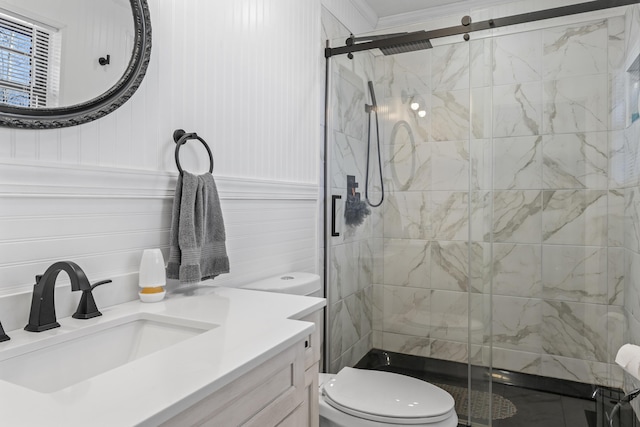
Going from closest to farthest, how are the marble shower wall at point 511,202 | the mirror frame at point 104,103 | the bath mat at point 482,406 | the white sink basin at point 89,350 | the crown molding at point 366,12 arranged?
the white sink basin at point 89,350
the mirror frame at point 104,103
the marble shower wall at point 511,202
the bath mat at point 482,406
the crown molding at point 366,12

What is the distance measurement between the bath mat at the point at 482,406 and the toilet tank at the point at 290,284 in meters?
0.88

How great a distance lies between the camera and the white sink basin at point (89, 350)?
0.84 m

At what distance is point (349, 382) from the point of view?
5.83ft

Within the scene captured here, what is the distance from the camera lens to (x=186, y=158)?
56.7 inches

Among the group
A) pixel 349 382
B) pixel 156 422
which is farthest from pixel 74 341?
pixel 349 382

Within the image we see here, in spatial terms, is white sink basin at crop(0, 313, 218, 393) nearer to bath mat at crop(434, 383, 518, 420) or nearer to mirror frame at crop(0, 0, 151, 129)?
mirror frame at crop(0, 0, 151, 129)

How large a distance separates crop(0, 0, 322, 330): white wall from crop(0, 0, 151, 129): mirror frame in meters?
0.03

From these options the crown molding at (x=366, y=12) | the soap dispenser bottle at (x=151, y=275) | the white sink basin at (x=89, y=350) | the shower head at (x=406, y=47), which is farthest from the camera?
the crown molding at (x=366, y=12)

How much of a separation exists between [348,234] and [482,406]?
1058mm

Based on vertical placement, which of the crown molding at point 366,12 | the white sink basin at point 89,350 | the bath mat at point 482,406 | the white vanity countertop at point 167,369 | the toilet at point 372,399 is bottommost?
the bath mat at point 482,406

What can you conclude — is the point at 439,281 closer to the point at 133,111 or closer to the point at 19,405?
the point at 133,111

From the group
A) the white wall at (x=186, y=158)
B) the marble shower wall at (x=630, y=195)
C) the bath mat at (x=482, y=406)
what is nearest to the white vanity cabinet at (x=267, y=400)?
the white wall at (x=186, y=158)

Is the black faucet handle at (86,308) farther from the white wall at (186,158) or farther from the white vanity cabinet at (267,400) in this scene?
the white vanity cabinet at (267,400)

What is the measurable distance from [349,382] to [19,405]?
1.37 m
